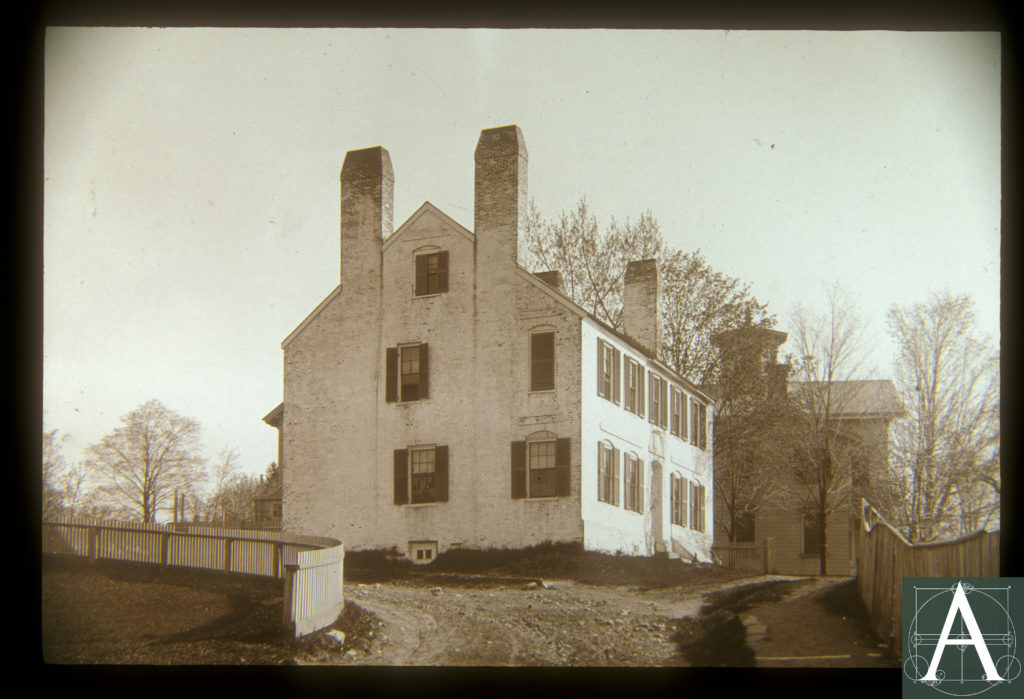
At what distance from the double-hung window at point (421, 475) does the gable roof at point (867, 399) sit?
4.08m

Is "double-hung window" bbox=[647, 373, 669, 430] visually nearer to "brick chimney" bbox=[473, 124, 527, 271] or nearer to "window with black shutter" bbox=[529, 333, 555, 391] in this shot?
"window with black shutter" bbox=[529, 333, 555, 391]

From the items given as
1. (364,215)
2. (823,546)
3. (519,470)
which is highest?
(364,215)

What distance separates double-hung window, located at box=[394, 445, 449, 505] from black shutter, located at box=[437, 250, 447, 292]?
1709 millimetres

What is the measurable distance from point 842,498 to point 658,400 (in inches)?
88.1

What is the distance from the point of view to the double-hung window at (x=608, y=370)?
1243cm

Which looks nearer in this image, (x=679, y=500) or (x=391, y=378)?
(x=391, y=378)

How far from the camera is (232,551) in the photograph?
1170 centimetres

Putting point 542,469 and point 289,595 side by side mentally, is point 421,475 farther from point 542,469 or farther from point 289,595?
point 289,595

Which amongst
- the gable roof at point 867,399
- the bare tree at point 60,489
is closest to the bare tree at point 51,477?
the bare tree at point 60,489

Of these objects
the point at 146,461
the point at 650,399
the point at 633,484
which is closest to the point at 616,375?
the point at 650,399

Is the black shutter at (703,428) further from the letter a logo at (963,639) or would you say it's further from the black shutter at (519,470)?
the letter a logo at (963,639)

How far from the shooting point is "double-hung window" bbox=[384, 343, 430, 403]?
1198cm

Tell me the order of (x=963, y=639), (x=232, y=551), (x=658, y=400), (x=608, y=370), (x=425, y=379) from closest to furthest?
(x=963, y=639)
(x=232, y=551)
(x=425, y=379)
(x=608, y=370)
(x=658, y=400)

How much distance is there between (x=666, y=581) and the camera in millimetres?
11922
